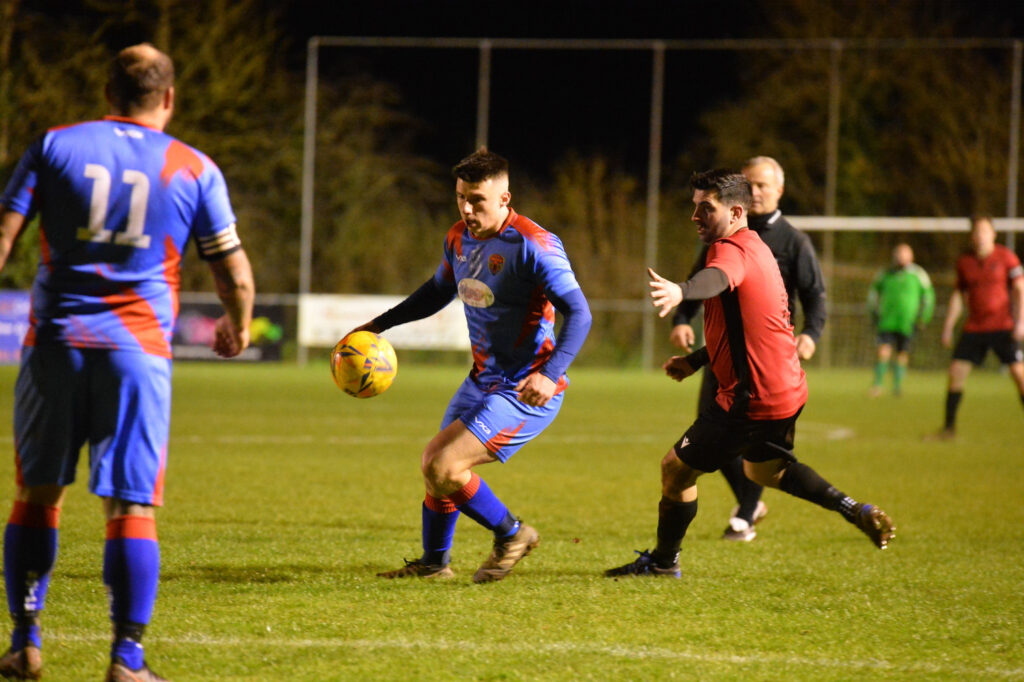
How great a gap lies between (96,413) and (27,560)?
54cm

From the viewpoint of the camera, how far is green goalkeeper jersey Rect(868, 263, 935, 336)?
18609 millimetres

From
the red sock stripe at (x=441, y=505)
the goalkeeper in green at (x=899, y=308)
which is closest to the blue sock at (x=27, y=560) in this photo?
the red sock stripe at (x=441, y=505)

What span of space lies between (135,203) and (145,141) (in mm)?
184

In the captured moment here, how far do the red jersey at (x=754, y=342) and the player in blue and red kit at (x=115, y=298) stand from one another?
7.25ft

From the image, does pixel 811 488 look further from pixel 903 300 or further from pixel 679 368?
pixel 903 300

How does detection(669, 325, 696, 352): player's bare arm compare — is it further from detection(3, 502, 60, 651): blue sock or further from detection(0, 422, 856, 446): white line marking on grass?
detection(0, 422, 856, 446): white line marking on grass

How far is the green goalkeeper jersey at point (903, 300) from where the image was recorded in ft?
61.1

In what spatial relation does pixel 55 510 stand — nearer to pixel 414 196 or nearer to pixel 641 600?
pixel 641 600

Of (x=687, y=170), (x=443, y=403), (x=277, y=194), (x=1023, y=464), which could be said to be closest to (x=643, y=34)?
(x=687, y=170)

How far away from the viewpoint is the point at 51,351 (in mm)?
3480

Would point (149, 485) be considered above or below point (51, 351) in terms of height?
below

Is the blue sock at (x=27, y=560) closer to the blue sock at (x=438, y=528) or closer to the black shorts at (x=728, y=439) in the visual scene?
the blue sock at (x=438, y=528)

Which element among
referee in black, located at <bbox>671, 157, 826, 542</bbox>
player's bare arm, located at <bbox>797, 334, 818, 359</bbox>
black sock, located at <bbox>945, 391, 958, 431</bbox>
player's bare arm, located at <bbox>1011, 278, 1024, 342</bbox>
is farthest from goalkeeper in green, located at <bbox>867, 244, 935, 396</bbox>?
player's bare arm, located at <bbox>797, 334, 818, 359</bbox>

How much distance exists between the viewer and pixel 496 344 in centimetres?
517
